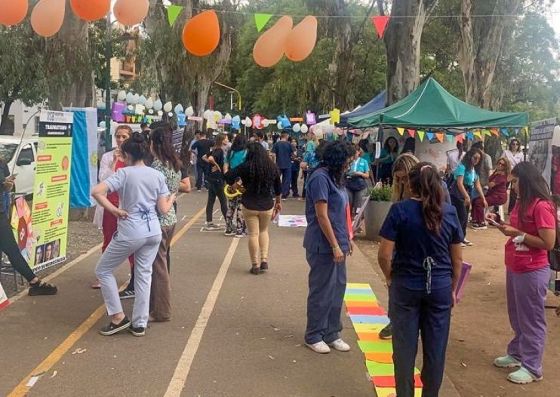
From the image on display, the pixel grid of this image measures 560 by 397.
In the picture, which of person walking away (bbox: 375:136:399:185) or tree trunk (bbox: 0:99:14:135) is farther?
tree trunk (bbox: 0:99:14:135)

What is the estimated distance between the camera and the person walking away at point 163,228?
551 cm

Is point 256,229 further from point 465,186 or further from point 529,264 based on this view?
point 465,186

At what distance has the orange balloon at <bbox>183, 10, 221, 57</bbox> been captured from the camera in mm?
9703

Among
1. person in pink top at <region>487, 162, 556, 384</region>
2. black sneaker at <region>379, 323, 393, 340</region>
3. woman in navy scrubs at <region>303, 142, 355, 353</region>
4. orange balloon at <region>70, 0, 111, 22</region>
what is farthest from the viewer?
orange balloon at <region>70, 0, 111, 22</region>

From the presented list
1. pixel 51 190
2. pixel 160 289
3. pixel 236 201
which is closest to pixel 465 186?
pixel 236 201

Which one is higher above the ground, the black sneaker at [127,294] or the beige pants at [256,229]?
the beige pants at [256,229]

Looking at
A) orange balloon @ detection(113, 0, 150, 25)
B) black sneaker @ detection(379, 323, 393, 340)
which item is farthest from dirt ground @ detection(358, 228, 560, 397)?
orange balloon @ detection(113, 0, 150, 25)

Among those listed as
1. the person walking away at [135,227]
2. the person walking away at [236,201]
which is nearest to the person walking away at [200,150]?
the person walking away at [236,201]

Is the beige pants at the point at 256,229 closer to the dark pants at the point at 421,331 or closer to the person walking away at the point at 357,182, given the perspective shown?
the person walking away at the point at 357,182

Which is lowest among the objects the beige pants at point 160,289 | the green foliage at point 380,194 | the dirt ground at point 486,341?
the dirt ground at point 486,341

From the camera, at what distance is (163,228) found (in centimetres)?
555

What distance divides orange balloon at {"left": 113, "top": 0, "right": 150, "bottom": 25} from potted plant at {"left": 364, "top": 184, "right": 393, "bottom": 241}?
488 centimetres

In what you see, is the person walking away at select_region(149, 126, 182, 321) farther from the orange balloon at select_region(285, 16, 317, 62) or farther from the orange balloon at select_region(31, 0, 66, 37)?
the orange balloon at select_region(285, 16, 317, 62)

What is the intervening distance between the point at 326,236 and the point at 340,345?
0.97 m
